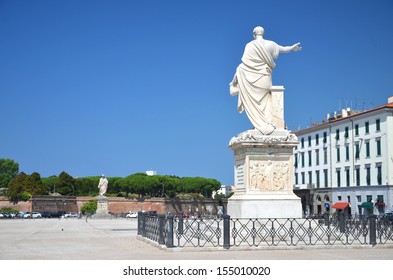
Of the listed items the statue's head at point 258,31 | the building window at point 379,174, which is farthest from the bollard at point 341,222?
the building window at point 379,174

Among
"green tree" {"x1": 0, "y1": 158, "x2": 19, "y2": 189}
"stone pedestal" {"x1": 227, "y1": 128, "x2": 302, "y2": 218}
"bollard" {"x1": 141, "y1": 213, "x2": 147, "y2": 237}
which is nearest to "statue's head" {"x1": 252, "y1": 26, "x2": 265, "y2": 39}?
"stone pedestal" {"x1": 227, "y1": 128, "x2": 302, "y2": 218}

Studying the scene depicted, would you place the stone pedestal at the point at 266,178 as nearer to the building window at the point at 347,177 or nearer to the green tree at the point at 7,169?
the building window at the point at 347,177

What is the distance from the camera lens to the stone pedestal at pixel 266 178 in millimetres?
18250

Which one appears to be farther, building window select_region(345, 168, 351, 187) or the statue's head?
building window select_region(345, 168, 351, 187)

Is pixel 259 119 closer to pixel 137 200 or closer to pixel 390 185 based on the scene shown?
pixel 390 185

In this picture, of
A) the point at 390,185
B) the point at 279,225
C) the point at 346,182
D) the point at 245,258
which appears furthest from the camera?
the point at 346,182

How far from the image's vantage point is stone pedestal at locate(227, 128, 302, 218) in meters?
18.2

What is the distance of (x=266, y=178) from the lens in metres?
18.6

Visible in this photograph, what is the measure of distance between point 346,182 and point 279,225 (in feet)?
159

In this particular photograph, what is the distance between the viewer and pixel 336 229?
18.8m

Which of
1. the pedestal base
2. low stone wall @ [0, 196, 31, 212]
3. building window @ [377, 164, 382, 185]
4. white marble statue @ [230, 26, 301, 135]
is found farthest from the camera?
low stone wall @ [0, 196, 31, 212]

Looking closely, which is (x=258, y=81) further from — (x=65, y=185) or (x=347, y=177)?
(x=65, y=185)

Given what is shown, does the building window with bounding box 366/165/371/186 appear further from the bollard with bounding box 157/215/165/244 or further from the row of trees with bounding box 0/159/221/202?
the row of trees with bounding box 0/159/221/202
